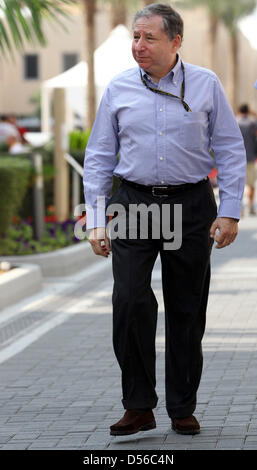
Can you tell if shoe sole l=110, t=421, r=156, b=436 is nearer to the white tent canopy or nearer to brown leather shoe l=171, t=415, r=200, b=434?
brown leather shoe l=171, t=415, r=200, b=434

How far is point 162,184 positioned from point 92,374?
2.10 metres

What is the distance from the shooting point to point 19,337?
7926mm

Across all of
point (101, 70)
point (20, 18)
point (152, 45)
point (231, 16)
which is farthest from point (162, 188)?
point (231, 16)

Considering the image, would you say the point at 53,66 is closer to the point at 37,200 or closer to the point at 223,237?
the point at 37,200

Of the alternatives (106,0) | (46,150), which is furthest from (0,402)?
(106,0)

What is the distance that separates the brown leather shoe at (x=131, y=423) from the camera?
4.82 metres

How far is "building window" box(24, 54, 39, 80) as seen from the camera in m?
72.4

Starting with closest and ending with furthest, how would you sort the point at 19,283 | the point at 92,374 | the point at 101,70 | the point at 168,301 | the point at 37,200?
1. the point at 168,301
2. the point at 92,374
3. the point at 19,283
4. the point at 37,200
5. the point at 101,70

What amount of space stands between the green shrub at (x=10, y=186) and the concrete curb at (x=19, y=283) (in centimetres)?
111

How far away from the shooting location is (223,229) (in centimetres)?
475

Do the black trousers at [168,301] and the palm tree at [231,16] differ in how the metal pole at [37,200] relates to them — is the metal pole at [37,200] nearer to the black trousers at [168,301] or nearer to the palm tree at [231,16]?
the black trousers at [168,301]

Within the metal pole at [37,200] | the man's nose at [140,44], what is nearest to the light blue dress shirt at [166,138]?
the man's nose at [140,44]

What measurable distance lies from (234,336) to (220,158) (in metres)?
2.96
